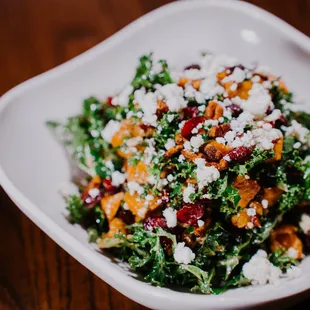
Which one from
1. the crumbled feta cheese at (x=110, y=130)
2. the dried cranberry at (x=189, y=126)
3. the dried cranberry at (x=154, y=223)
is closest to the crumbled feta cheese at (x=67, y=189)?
the crumbled feta cheese at (x=110, y=130)

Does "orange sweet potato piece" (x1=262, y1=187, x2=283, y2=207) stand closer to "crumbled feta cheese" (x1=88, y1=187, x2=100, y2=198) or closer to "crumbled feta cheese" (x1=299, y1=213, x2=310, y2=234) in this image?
"crumbled feta cheese" (x1=299, y1=213, x2=310, y2=234)

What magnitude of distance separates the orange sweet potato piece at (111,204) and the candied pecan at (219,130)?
0.30 meters

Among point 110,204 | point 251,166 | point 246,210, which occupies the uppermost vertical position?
Answer: point 251,166

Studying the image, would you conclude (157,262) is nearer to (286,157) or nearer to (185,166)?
(185,166)

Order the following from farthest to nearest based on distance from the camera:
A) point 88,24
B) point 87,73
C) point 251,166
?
1. point 88,24
2. point 87,73
3. point 251,166

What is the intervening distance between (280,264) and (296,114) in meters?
0.42

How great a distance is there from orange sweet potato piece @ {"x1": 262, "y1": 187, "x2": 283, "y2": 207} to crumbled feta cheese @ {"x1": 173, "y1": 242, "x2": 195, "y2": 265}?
23 centimetres

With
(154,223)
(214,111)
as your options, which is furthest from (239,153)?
(154,223)

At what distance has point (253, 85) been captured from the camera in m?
1.58

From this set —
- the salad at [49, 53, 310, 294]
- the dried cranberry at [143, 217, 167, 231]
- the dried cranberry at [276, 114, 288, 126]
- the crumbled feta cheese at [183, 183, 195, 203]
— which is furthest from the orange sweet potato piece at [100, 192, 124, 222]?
the dried cranberry at [276, 114, 288, 126]

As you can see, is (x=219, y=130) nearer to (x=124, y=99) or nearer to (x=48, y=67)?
(x=124, y=99)

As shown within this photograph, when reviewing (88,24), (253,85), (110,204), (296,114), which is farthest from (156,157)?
(88,24)

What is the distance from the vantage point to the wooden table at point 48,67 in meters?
1.69

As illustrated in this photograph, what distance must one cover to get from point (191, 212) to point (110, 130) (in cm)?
35
